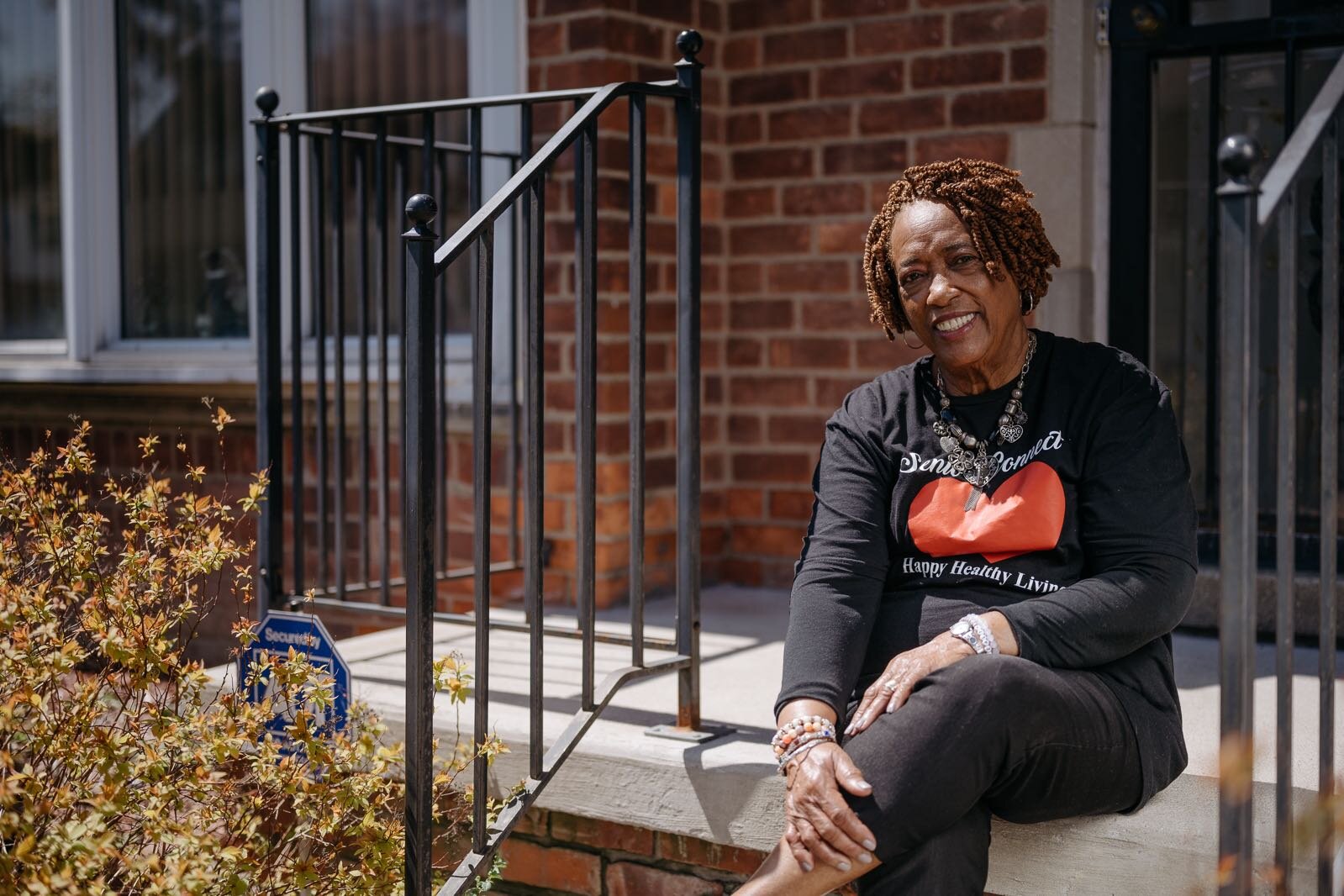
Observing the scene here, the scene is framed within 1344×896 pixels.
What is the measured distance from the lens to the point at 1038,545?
230cm

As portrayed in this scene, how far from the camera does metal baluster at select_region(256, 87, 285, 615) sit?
10.6ft

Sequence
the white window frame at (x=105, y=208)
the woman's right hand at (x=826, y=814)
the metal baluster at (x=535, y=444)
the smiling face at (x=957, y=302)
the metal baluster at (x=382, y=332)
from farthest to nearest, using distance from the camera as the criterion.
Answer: the white window frame at (x=105, y=208) < the metal baluster at (x=382, y=332) < the metal baluster at (x=535, y=444) < the smiling face at (x=957, y=302) < the woman's right hand at (x=826, y=814)

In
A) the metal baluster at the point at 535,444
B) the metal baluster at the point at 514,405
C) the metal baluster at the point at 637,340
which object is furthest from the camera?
the metal baluster at the point at 514,405

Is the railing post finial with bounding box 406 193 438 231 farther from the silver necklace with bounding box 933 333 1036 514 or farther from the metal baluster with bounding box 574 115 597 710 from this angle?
the silver necklace with bounding box 933 333 1036 514

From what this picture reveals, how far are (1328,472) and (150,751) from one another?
1680mm

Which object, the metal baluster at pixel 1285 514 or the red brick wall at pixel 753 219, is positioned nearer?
the metal baluster at pixel 1285 514

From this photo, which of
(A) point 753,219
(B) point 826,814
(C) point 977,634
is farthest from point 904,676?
(A) point 753,219

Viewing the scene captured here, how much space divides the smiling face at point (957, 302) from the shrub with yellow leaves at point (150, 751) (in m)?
0.94

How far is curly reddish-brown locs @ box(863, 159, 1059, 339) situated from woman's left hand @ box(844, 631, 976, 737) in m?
0.62

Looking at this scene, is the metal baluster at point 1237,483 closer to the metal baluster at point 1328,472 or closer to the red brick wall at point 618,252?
the metal baluster at point 1328,472

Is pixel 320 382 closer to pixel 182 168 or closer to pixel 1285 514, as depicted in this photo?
pixel 182 168

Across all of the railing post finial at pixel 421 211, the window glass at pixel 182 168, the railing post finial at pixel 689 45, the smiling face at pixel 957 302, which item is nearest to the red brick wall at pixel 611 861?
the smiling face at pixel 957 302

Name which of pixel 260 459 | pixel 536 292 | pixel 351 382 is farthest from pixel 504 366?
pixel 536 292

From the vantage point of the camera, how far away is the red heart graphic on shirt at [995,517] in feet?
7.55
